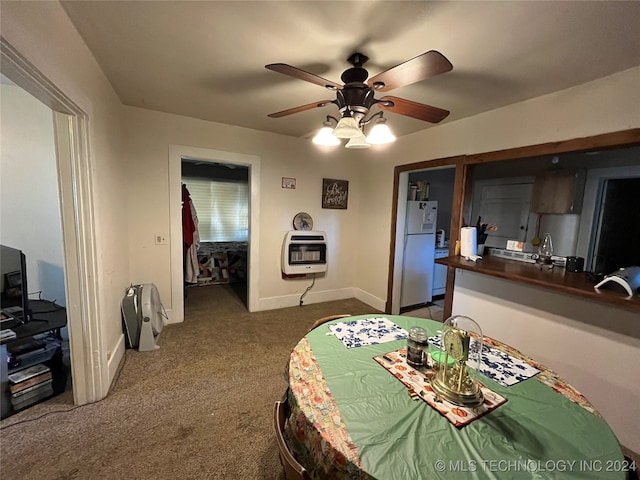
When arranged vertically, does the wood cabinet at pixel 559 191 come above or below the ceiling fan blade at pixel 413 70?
below

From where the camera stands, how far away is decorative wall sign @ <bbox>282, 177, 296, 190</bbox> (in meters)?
3.46

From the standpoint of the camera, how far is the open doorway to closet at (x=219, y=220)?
15.5 feet

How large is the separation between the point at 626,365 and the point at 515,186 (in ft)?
7.74

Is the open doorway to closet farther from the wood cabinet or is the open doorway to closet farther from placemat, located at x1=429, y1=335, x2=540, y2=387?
the wood cabinet

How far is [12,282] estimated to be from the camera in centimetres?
173

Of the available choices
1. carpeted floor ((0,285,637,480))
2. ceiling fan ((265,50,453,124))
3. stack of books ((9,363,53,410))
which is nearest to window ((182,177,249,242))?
carpeted floor ((0,285,637,480))

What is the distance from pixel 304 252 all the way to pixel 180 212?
1.57 m

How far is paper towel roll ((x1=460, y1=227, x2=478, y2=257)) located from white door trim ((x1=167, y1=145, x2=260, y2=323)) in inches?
90.4

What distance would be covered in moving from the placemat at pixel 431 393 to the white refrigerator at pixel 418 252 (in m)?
2.38

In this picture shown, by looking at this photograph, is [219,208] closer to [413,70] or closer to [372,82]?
[372,82]

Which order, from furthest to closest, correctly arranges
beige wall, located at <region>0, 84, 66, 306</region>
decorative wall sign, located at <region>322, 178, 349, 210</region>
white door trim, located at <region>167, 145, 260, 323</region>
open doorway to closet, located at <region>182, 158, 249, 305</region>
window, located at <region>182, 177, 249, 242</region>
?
1. window, located at <region>182, 177, 249, 242</region>
2. open doorway to closet, located at <region>182, 158, 249, 305</region>
3. decorative wall sign, located at <region>322, 178, 349, 210</region>
4. white door trim, located at <region>167, 145, 260, 323</region>
5. beige wall, located at <region>0, 84, 66, 306</region>

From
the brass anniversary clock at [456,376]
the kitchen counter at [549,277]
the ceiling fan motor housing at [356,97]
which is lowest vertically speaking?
the brass anniversary clock at [456,376]

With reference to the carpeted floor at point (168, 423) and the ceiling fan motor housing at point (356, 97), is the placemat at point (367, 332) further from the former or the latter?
the ceiling fan motor housing at point (356, 97)

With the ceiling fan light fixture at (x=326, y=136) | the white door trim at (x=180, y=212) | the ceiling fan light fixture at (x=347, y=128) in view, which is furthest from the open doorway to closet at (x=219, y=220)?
the ceiling fan light fixture at (x=347, y=128)
